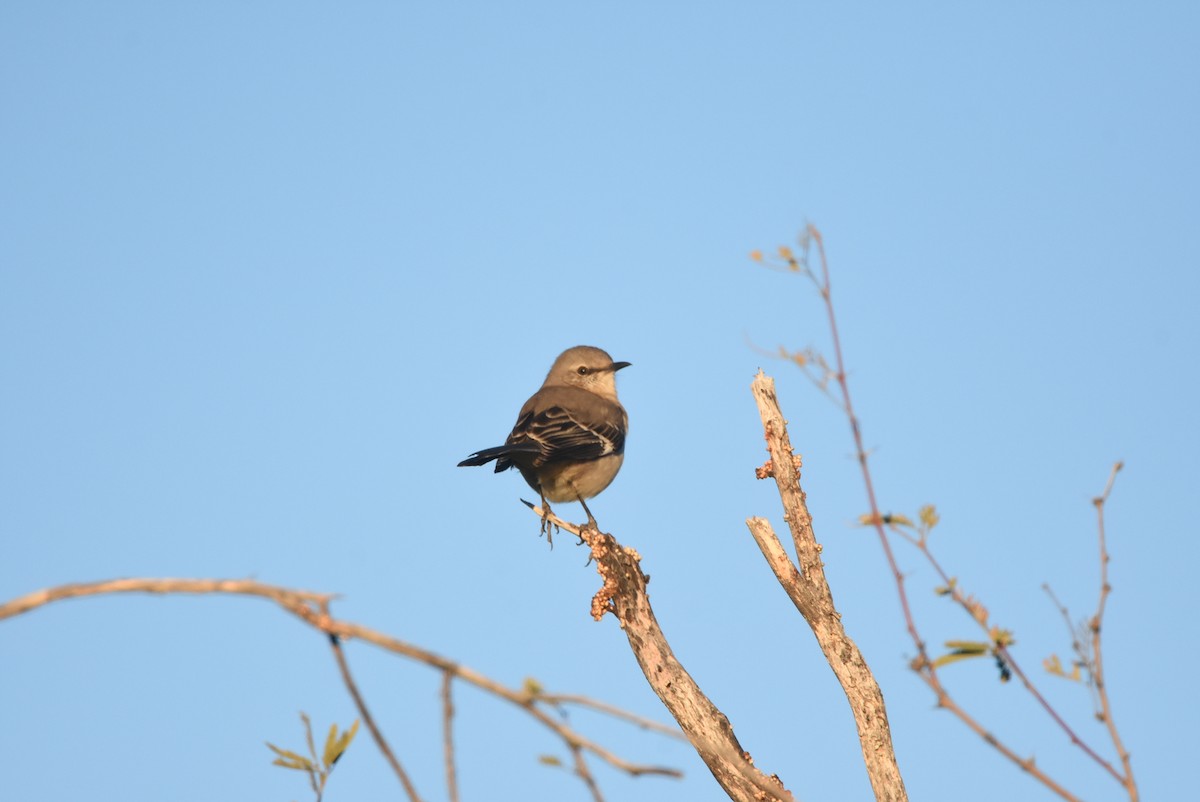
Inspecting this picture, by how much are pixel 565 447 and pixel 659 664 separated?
2688 mm

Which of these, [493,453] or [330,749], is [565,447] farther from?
[330,749]

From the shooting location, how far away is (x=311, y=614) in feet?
4.74

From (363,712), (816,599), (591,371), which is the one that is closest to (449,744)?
(363,712)

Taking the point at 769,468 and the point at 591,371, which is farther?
the point at 591,371

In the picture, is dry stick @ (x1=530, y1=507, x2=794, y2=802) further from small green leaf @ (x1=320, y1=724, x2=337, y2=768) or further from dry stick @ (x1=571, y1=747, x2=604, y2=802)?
dry stick @ (x1=571, y1=747, x2=604, y2=802)

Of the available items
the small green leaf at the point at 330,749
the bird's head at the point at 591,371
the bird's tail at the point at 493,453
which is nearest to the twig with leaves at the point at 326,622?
the small green leaf at the point at 330,749

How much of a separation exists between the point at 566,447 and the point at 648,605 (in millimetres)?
2295

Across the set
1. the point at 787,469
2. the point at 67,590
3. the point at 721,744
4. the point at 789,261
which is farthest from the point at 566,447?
the point at 67,590

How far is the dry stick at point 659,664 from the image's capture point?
5.87 meters

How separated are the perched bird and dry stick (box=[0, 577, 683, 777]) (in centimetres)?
675

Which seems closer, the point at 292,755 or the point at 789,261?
the point at 292,755

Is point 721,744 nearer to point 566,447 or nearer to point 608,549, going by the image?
point 608,549

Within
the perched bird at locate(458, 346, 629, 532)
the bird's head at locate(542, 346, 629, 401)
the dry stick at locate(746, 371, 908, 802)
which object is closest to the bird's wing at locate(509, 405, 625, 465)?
the perched bird at locate(458, 346, 629, 532)

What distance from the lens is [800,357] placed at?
104 inches
